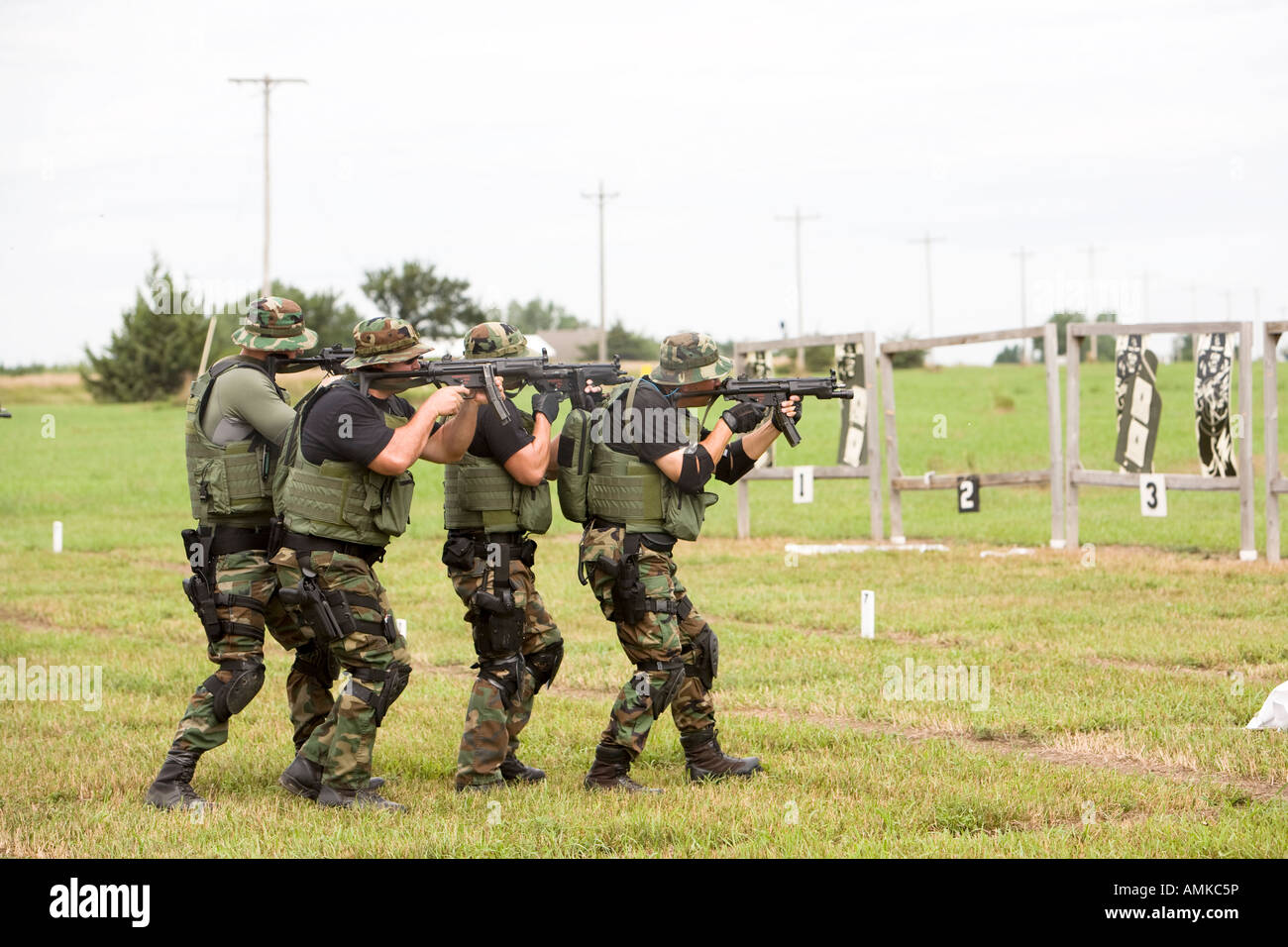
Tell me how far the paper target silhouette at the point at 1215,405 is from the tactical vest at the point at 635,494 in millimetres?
9491

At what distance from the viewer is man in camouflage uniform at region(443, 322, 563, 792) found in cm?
727

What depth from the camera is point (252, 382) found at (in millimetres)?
7387

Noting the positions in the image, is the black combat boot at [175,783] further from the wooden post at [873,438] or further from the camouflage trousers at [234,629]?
the wooden post at [873,438]

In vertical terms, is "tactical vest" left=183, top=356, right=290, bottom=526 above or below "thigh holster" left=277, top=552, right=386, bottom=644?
above


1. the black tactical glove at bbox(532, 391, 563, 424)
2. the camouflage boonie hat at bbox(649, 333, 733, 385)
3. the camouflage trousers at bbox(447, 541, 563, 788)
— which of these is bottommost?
the camouflage trousers at bbox(447, 541, 563, 788)

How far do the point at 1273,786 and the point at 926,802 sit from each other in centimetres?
177

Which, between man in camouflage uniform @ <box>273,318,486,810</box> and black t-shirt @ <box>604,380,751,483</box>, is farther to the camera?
black t-shirt @ <box>604,380,751,483</box>

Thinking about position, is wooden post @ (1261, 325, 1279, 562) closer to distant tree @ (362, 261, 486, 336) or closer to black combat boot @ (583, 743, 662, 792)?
black combat boot @ (583, 743, 662, 792)

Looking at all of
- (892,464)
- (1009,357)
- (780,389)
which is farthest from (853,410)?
(1009,357)

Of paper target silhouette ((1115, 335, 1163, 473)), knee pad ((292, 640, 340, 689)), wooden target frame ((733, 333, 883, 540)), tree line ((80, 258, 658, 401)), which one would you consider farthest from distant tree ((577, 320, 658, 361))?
knee pad ((292, 640, 340, 689))

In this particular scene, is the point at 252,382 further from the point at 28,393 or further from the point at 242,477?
the point at 28,393

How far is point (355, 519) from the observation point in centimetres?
702

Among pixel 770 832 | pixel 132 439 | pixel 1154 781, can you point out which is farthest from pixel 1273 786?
pixel 132 439

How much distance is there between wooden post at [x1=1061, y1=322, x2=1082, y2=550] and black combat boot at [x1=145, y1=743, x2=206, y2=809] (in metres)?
11.5
